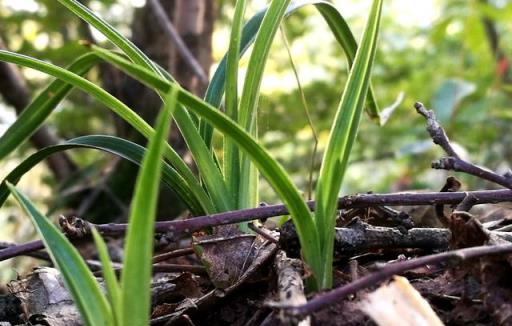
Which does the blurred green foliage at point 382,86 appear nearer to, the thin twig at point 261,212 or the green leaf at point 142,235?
the thin twig at point 261,212

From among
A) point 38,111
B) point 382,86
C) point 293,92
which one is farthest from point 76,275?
point 382,86

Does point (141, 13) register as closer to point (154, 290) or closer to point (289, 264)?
point (154, 290)

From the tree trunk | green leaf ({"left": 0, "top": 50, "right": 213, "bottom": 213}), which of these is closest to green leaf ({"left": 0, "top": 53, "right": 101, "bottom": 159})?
green leaf ({"left": 0, "top": 50, "right": 213, "bottom": 213})

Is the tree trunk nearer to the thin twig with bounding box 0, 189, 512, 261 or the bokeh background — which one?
the bokeh background

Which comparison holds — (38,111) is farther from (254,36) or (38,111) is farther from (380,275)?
(380,275)

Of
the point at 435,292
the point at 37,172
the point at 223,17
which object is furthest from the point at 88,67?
the point at 37,172

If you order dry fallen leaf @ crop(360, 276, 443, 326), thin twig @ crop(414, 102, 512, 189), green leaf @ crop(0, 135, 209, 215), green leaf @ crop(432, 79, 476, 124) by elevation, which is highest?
green leaf @ crop(432, 79, 476, 124)
